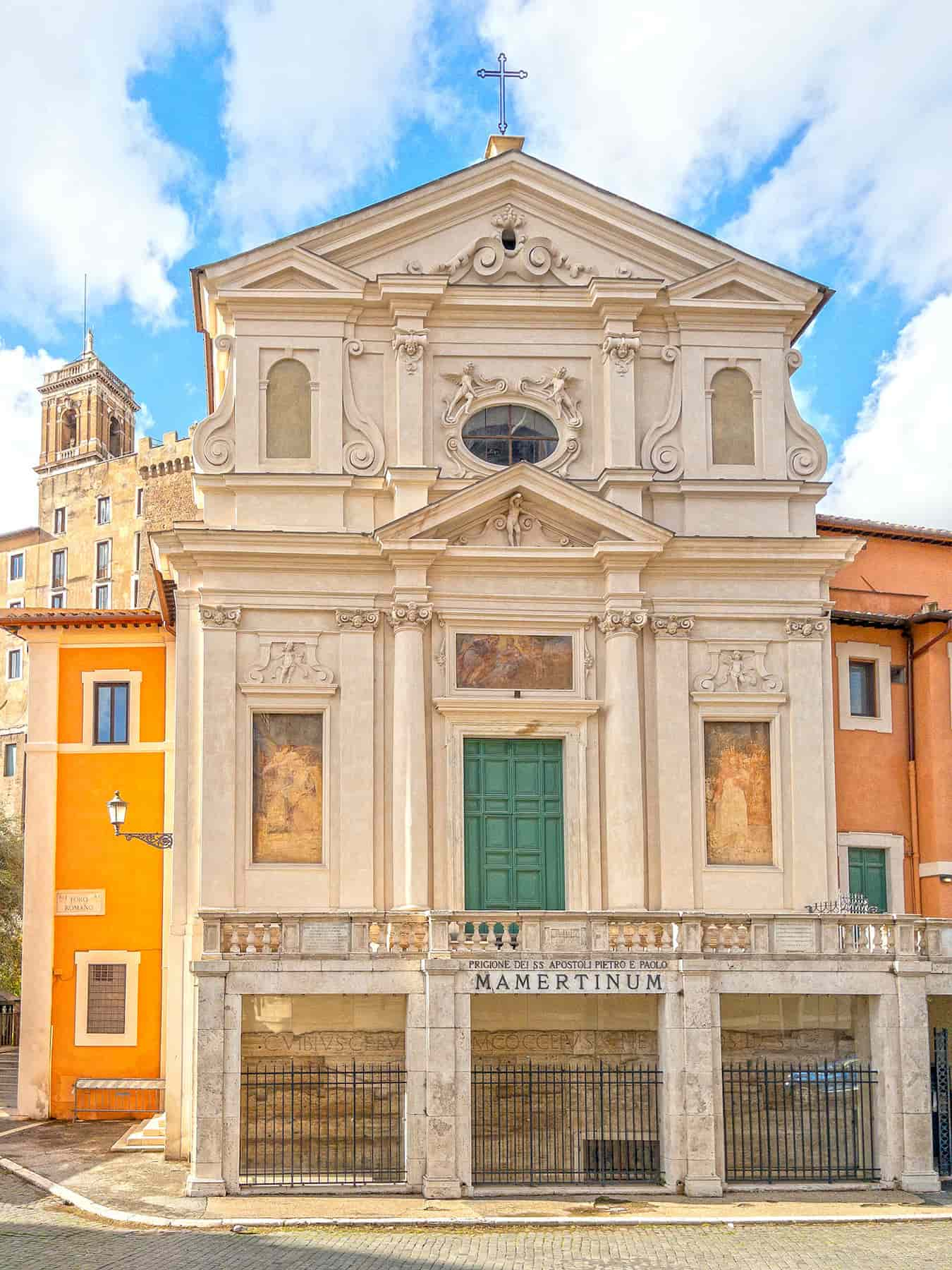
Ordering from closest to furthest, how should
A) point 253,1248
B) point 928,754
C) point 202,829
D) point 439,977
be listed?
point 253,1248 → point 439,977 → point 202,829 → point 928,754

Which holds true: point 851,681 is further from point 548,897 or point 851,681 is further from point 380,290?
point 380,290

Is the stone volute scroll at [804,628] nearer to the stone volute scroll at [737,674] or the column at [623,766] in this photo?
the stone volute scroll at [737,674]

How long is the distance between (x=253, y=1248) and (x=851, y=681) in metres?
14.9

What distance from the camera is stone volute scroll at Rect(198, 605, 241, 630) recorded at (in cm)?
2480

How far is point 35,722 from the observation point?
2961 centimetres

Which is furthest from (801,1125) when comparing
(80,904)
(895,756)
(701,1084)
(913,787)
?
(80,904)

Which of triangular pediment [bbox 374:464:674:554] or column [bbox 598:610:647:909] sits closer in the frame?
column [bbox 598:610:647:909]

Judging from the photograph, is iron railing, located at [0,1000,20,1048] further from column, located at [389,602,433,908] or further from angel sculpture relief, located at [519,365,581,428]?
angel sculpture relief, located at [519,365,581,428]

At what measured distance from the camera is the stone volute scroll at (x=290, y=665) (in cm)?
2491

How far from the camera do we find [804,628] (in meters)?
25.6

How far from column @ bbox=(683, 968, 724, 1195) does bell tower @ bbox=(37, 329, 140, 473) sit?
7319cm

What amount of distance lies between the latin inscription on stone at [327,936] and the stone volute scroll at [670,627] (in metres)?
7.07

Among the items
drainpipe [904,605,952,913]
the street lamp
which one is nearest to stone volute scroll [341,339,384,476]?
the street lamp

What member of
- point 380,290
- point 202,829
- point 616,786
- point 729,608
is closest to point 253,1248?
point 202,829
